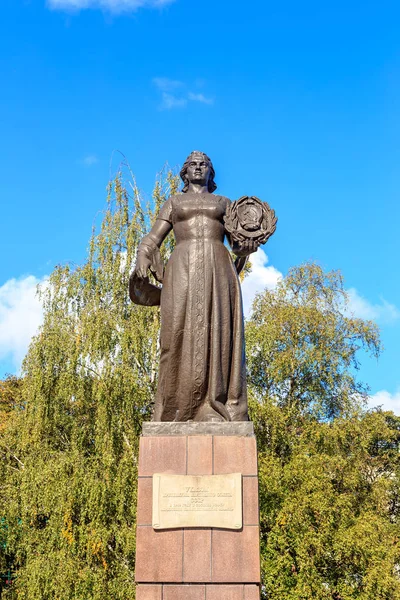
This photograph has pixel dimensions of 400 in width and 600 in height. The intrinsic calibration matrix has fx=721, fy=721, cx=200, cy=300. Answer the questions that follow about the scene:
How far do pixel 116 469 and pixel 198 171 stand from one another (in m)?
9.30

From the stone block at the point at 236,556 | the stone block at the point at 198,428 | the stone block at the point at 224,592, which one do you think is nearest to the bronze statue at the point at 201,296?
the stone block at the point at 198,428

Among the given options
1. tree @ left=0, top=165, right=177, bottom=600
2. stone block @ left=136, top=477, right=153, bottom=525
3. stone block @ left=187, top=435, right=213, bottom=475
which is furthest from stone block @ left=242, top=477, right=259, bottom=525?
tree @ left=0, top=165, right=177, bottom=600

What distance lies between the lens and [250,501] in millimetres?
6289

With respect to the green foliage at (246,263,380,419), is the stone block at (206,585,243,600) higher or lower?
lower

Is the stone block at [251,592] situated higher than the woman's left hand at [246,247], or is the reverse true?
the woman's left hand at [246,247]

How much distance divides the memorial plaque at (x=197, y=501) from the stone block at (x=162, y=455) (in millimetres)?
96

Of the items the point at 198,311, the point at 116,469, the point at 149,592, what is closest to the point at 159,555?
the point at 149,592

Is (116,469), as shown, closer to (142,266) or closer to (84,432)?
(84,432)

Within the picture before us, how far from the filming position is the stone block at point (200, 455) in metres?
6.41

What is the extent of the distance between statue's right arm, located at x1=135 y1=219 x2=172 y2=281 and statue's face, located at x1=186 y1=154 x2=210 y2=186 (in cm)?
56

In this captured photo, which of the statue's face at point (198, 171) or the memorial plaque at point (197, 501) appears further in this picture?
the statue's face at point (198, 171)

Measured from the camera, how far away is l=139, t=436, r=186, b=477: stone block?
6438 millimetres

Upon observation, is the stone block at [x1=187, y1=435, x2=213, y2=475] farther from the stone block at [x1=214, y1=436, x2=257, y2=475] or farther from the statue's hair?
the statue's hair

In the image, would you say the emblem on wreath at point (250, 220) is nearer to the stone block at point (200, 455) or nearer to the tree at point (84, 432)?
the stone block at point (200, 455)
